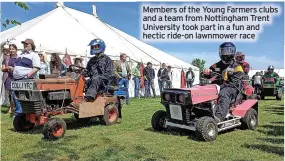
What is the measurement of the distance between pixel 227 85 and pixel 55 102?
3.34 metres

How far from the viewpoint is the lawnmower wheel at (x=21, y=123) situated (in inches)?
264

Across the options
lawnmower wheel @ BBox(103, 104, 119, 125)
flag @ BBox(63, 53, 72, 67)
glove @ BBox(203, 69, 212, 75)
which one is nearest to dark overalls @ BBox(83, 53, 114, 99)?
lawnmower wheel @ BBox(103, 104, 119, 125)

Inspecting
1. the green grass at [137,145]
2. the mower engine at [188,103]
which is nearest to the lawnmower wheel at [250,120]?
the green grass at [137,145]

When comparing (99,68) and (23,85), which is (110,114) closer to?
(99,68)

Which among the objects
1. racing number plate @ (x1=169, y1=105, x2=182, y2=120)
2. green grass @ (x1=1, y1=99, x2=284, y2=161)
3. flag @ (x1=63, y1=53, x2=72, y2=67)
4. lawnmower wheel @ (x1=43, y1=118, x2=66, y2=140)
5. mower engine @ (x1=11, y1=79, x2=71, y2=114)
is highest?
flag @ (x1=63, y1=53, x2=72, y2=67)

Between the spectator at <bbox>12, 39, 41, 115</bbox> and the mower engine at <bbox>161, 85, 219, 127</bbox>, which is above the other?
the spectator at <bbox>12, 39, 41, 115</bbox>

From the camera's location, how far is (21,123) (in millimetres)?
6746

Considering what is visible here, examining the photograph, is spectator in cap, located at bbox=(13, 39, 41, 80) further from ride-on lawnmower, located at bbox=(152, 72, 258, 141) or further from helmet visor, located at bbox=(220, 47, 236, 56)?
helmet visor, located at bbox=(220, 47, 236, 56)

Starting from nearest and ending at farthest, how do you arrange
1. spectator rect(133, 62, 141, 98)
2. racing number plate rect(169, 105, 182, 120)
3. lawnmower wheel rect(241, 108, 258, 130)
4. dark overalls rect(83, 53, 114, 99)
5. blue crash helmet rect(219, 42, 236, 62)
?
racing number plate rect(169, 105, 182, 120) < blue crash helmet rect(219, 42, 236, 62) < lawnmower wheel rect(241, 108, 258, 130) < dark overalls rect(83, 53, 114, 99) < spectator rect(133, 62, 141, 98)

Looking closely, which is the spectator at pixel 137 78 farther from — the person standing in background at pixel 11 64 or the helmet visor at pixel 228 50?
the helmet visor at pixel 228 50

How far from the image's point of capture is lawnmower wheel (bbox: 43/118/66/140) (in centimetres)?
583

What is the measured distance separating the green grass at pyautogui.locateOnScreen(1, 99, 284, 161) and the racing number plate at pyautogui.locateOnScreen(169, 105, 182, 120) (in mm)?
331

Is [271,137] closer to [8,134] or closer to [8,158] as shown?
[8,158]

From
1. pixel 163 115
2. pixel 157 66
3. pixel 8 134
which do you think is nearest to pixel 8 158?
pixel 8 134
